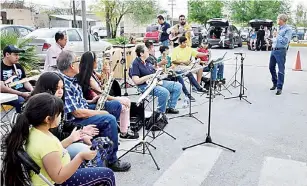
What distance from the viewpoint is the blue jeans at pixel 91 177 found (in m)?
2.29

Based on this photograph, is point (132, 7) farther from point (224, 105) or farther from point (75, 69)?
point (75, 69)

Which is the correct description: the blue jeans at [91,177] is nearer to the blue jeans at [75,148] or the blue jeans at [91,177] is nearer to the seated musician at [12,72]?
the blue jeans at [75,148]

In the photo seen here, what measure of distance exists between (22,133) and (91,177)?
0.58 metres

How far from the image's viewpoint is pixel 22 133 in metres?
2.00

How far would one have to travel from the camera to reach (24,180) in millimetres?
2027

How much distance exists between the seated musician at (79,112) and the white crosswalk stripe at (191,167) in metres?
0.46

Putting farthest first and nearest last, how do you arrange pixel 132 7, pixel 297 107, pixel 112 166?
1. pixel 132 7
2. pixel 297 107
3. pixel 112 166

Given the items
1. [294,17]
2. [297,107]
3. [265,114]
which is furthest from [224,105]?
[294,17]

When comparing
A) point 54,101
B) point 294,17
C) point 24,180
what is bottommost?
point 24,180

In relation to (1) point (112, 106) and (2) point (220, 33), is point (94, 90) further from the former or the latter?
(2) point (220, 33)

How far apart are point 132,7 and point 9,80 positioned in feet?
85.5

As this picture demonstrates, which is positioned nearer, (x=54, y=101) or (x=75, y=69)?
(x=54, y=101)

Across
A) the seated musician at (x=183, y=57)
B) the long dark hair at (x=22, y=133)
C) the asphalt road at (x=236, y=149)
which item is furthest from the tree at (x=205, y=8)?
the long dark hair at (x=22, y=133)

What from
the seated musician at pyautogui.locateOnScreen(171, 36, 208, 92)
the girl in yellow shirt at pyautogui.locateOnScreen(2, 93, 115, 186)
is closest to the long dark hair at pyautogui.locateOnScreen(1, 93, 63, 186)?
the girl in yellow shirt at pyautogui.locateOnScreen(2, 93, 115, 186)
